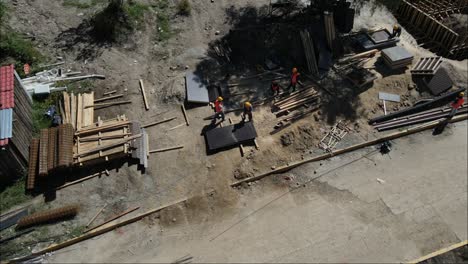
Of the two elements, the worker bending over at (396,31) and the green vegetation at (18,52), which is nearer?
the green vegetation at (18,52)

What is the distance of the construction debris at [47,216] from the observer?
15.1m

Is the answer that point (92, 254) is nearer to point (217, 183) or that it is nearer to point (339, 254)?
point (217, 183)

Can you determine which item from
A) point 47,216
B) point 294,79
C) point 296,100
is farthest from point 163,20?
point 47,216

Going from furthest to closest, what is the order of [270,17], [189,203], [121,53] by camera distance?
[270,17] → [121,53] → [189,203]

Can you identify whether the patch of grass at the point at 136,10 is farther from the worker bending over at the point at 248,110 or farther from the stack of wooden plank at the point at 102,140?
the worker bending over at the point at 248,110

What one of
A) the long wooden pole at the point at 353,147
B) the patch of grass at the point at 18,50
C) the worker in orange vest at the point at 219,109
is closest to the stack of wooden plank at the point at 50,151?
the patch of grass at the point at 18,50

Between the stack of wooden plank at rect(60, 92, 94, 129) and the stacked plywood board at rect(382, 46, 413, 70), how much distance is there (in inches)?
613

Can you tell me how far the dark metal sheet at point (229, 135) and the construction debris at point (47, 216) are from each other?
637 centimetres

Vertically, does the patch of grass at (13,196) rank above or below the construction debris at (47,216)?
above

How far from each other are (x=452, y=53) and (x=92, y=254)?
22.6 metres

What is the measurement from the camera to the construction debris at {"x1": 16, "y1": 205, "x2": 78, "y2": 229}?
15078 millimetres

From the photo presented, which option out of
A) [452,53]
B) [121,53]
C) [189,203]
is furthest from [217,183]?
[452,53]

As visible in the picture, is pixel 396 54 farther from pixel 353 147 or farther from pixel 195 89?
pixel 195 89

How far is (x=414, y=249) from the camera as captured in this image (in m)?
15.3
